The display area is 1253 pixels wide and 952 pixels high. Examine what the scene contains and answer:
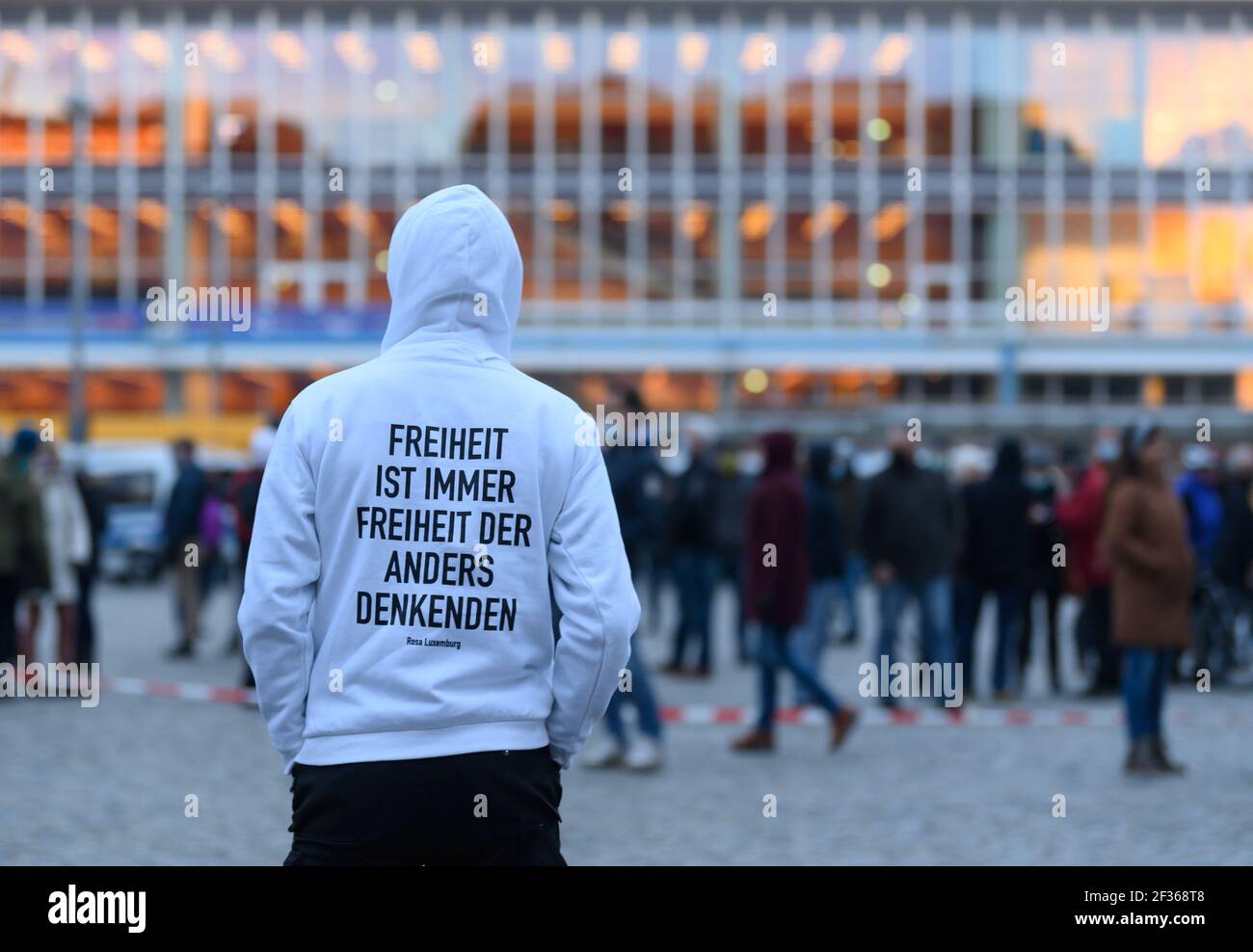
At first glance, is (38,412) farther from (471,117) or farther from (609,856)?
(609,856)

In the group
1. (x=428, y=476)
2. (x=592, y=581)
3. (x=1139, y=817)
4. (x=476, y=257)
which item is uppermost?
(x=476, y=257)

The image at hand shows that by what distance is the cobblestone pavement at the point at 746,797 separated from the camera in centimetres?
729

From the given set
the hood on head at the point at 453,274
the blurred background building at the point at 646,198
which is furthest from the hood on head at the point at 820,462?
the blurred background building at the point at 646,198

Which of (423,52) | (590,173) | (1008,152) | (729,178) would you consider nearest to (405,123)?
(423,52)

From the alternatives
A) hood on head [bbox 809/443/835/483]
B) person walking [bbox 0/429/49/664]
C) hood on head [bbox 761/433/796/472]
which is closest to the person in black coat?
hood on head [bbox 809/443/835/483]

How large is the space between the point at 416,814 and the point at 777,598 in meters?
7.59

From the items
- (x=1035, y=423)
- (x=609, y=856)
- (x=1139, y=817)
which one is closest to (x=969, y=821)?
(x=1139, y=817)

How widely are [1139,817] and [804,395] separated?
33.6 metres

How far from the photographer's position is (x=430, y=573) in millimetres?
3062

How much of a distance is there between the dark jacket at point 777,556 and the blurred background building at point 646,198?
99.6 ft

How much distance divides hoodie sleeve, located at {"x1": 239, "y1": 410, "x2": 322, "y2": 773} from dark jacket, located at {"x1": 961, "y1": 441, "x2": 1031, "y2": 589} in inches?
423

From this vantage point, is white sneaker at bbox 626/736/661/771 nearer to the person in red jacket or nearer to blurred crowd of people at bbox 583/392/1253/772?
blurred crowd of people at bbox 583/392/1253/772

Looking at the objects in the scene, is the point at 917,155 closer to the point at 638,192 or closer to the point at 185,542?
the point at 638,192
